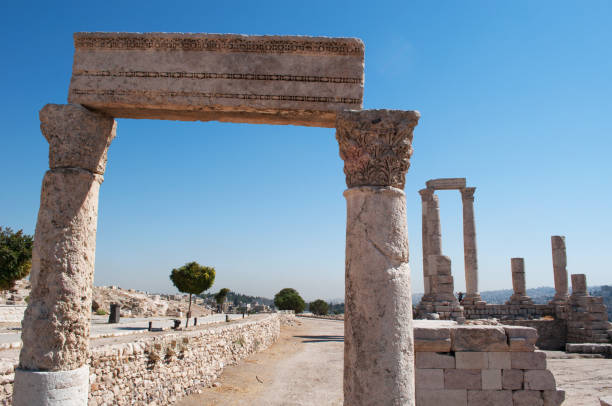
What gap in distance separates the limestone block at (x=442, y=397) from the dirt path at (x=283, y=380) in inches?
271

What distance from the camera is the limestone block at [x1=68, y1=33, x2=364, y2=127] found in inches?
241

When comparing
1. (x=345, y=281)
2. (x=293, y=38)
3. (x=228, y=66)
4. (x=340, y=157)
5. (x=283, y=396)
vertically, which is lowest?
(x=283, y=396)

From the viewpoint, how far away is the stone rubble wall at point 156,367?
1061 cm

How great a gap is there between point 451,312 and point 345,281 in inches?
832

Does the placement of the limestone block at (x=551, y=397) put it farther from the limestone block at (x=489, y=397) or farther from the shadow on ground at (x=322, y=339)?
the shadow on ground at (x=322, y=339)

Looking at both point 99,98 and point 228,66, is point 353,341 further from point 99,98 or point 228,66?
point 99,98

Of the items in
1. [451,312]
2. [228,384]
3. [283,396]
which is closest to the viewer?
[283,396]

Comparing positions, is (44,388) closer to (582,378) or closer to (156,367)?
(156,367)

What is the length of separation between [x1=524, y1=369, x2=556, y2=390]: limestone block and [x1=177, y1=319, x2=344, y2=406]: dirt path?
775 centimetres

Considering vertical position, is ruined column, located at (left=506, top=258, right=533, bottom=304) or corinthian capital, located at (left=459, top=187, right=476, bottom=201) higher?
corinthian capital, located at (left=459, top=187, right=476, bottom=201)

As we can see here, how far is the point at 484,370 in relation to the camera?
8.91 m

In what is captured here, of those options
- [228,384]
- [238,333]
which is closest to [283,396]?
[228,384]

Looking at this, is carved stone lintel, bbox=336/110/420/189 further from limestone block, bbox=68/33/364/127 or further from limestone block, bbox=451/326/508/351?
limestone block, bbox=451/326/508/351

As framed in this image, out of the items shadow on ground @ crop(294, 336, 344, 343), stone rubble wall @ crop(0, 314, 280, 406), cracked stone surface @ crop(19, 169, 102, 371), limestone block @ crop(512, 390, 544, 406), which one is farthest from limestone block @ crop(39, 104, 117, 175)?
shadow on ground @ crop(294, 336, 344, 343)
